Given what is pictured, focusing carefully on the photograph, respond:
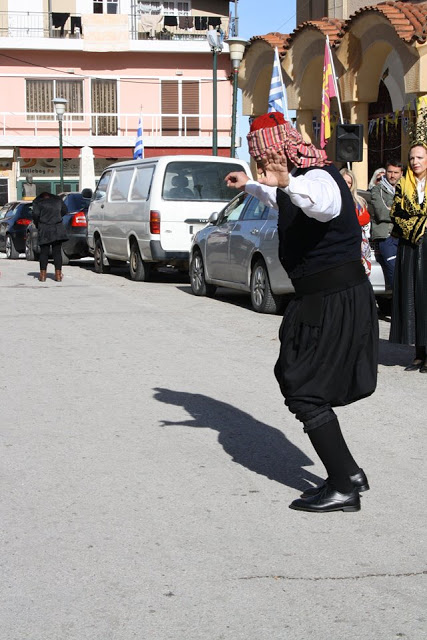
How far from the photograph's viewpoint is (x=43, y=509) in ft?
17.2

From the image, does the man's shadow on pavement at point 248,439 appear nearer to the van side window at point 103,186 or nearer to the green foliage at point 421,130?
the green foliage at point 421,130

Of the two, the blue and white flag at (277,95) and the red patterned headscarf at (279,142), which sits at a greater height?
the blue and white flag at (277,95)

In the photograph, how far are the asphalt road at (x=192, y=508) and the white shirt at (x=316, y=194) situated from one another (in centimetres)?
138

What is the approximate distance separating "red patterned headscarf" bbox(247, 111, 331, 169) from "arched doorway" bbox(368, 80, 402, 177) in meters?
19.0

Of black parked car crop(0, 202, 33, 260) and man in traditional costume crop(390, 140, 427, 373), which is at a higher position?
man in traditional costume crop(390, 140, 427, 373)

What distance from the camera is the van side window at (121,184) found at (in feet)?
63.3

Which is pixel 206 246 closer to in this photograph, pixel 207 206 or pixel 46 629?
pixel 207 206

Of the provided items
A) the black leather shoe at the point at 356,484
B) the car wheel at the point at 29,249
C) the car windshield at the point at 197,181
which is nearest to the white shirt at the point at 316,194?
the black leather shoe at the point at 356,484

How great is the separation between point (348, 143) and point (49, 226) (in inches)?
204

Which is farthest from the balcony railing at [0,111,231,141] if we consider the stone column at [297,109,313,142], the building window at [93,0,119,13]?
the stone column at [297,109,313,142]

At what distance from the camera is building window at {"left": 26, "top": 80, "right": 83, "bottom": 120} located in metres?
48.9

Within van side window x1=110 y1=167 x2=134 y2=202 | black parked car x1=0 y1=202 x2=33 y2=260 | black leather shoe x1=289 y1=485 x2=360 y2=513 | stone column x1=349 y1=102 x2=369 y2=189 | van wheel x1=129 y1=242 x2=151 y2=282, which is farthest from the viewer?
black parked car x1=0 y1=202 x2=33 y2=260

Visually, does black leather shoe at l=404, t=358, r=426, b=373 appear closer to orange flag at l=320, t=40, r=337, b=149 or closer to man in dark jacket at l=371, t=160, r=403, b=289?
man in dark jacket at l=371, t=160, r=403, b=289

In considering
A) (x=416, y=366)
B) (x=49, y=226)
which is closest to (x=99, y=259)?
(x=49, y=226)
